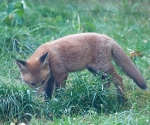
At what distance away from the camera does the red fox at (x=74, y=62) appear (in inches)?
264

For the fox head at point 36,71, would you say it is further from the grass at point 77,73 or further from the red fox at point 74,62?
the grass at point 77,73

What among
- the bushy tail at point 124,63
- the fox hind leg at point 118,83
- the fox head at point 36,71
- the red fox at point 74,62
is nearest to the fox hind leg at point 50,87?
the red fox at point 74,62

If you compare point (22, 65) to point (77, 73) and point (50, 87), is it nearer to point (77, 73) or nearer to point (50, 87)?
point (50, 87)

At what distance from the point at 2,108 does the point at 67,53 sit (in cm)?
143

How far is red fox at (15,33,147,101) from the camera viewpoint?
6.70 m

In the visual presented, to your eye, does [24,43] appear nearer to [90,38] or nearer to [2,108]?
[90,38]

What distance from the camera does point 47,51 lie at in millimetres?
6895

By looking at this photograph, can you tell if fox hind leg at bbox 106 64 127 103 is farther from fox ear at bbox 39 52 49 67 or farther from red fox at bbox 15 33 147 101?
fox ear at bbox 39 52 49 67

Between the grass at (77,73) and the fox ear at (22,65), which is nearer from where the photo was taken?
the grass at (77,73)

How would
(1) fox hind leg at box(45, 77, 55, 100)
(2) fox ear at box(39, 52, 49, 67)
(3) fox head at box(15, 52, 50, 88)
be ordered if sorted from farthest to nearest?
(1) fox hind leg at box(45, 77, 55, 100)
(3) fox head at box(15, 52, 50, 88)
(2) fox ear at box(39, 52, 49, 67)

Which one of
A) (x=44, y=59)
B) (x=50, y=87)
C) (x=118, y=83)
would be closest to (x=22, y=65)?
(x=44, y=59)

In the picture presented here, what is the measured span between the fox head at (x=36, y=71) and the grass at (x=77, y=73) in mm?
184

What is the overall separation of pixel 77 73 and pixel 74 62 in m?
0.25

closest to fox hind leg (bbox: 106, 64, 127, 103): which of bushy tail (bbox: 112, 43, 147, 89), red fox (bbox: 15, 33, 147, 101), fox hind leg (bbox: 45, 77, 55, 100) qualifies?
red fox (bbox: 15, 33, 147, 101)
